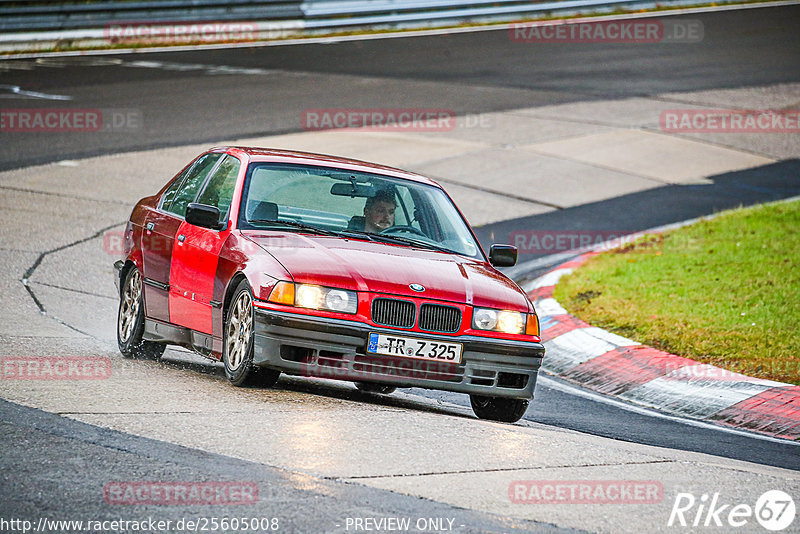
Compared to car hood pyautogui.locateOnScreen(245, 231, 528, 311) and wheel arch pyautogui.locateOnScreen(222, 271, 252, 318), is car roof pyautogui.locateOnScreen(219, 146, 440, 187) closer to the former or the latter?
car hood pyautogui.locateOnScreen(245, 231, 528, 311)

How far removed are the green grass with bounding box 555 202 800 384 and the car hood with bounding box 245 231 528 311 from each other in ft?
8.46

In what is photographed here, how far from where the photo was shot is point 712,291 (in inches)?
440

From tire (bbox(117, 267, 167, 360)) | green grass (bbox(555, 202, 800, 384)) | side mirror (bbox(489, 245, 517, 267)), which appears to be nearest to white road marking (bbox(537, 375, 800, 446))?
green grass (bbox(555, 202, 800, 384))

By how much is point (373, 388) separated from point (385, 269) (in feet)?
2.98

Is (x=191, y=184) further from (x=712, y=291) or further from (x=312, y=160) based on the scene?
(x=712, y=291)

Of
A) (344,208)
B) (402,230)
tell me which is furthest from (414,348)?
(344,208)

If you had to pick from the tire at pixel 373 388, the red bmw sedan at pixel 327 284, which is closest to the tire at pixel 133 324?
the red bmw sedan at pixel 327 284

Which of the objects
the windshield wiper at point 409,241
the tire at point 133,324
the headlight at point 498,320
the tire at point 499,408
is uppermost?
the windshield wiper at point 409,241

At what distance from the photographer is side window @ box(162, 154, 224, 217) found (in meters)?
8.52

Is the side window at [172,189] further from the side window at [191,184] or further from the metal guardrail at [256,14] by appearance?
the metal guardrail at [256,14]

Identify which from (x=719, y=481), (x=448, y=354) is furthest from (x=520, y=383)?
(x=719, y=481)

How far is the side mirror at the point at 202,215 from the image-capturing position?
24.6ft

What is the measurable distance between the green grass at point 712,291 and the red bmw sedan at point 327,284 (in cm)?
218

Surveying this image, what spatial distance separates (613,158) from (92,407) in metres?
13.5
